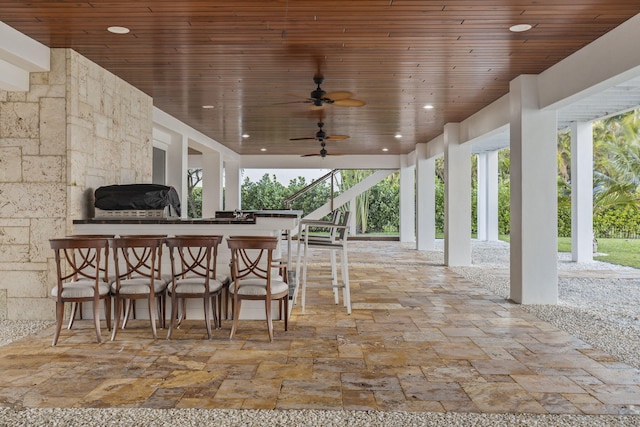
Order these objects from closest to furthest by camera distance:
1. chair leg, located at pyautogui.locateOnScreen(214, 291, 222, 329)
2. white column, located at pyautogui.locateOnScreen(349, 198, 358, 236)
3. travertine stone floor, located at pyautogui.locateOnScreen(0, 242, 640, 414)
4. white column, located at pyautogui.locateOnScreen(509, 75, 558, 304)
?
travertine stone floor, located at pyautogui.locateOnScreen(0, 242, 640, 414) → chair leg, located at pyautogui.locateOnScreen(214, 291, 222, 329) → white column, located at pyautogui.locateOnScreen(509, 75, 558, 304) → white column, located at pyautogui.locateOnScreen(349, 198, 358, 236)

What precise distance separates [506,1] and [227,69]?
11.2ft

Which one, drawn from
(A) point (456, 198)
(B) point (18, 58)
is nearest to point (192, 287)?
(B) point (18, 58)

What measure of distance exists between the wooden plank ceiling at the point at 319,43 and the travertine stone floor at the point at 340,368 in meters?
2.86

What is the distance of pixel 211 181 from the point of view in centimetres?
1520

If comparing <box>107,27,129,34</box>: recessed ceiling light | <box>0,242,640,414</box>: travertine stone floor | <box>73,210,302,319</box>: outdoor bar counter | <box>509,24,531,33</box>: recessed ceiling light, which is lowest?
<box>0,242,640,414</box>: travertine stone floor

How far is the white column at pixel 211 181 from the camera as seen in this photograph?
1488 cm

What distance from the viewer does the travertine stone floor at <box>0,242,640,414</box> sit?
3.45 m

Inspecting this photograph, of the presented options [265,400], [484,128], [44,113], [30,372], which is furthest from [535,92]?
[30,372]

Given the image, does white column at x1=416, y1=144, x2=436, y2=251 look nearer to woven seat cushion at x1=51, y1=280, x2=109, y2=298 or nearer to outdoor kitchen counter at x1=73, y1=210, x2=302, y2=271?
outdoor kitchen counter at x1=73, y1=210, x2=302, y2=271

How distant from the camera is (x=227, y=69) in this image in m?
6.53

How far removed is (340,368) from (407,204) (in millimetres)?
14095

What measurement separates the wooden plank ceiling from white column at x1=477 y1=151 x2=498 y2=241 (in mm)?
8834

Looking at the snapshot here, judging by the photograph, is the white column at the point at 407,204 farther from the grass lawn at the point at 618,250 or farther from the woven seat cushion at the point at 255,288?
the woven seat cushion at the point at 255,288

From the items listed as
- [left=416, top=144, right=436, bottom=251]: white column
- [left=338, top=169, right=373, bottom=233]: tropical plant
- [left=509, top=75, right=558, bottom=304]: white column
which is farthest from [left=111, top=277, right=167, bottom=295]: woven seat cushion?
[left=338, top=169, right=373, bottom=233]: tropical plant
